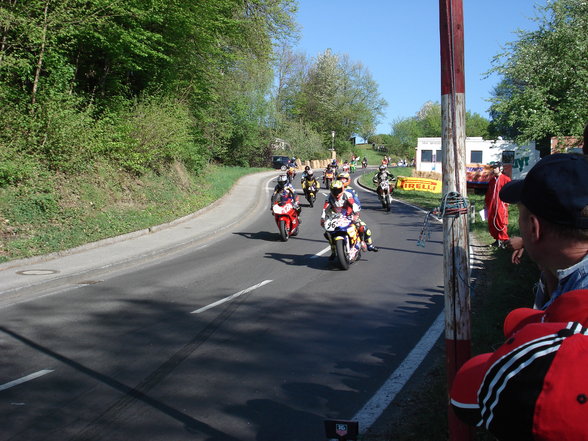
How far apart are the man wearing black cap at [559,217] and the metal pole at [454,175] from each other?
188 cm

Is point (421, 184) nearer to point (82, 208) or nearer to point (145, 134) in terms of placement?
point (145, 134)

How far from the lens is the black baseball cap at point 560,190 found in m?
1.59

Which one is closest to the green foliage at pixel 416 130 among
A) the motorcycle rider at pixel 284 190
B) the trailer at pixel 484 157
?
the trailer at pixel 484 157

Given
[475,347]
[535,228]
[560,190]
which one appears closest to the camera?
[560,190]

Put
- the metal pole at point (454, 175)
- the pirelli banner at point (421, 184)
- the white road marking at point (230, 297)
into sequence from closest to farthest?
the metal pole at point (454, 175)
the white road marking at point (230, 297)
the pirelli banner at point (421, 184)

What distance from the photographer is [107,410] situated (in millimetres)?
4949

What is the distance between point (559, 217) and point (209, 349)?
18.1ft

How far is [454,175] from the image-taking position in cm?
364

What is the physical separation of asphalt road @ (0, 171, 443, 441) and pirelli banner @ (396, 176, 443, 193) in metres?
24.0

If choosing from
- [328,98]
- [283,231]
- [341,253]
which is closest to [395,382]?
[341,253]

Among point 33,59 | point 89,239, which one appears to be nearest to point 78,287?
point 89,239

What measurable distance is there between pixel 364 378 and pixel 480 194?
92.9 feet

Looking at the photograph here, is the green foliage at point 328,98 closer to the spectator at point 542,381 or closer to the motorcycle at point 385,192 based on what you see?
the motorcycle at point 385,192

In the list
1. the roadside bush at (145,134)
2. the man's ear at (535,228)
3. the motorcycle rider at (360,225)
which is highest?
the roadside bush at (145,134)
